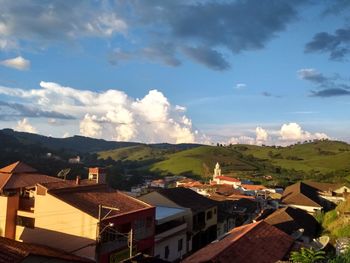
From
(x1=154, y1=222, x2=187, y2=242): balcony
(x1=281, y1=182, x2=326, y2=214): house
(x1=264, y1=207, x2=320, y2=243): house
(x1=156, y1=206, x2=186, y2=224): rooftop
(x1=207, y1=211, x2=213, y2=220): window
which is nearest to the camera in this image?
(x1=154, y1=222, x2=187, y2=242): balcony

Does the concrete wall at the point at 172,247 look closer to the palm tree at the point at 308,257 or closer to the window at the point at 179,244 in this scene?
the window at the point at 179,244

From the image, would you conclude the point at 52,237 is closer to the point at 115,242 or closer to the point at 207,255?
the point at 115,242

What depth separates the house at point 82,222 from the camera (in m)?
24.1

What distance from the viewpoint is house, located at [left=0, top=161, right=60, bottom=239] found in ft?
88.3

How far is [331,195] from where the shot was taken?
2827 inches

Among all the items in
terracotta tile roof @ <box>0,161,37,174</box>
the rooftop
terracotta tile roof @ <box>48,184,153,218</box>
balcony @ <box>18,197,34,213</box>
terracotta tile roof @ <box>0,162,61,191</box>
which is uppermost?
terracotta tile roof @ <box>0,161,37,174</box>

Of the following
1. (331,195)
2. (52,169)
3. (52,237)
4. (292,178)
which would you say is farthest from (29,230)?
(292,178)

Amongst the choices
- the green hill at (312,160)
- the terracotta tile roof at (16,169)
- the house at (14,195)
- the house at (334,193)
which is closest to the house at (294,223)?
the house at (14,195)

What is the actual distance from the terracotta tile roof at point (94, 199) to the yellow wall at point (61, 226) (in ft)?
1.42

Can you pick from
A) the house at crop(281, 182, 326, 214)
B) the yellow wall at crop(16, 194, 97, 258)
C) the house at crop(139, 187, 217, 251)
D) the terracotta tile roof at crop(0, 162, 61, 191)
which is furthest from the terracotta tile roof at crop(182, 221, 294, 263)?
the house at crop(281, 182, 326, 214)

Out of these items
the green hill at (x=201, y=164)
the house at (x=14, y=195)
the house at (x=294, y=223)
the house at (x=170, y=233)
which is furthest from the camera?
the green hill at (x=201, y=164)

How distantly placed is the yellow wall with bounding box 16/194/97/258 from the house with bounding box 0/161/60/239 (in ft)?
4.42

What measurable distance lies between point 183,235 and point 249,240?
545 inches

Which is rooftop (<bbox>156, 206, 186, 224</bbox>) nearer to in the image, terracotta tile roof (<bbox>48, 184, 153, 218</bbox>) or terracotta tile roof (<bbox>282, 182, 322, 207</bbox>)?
terracotta tile roof (<bbox>48, 184, 153, 218</bbox>)
